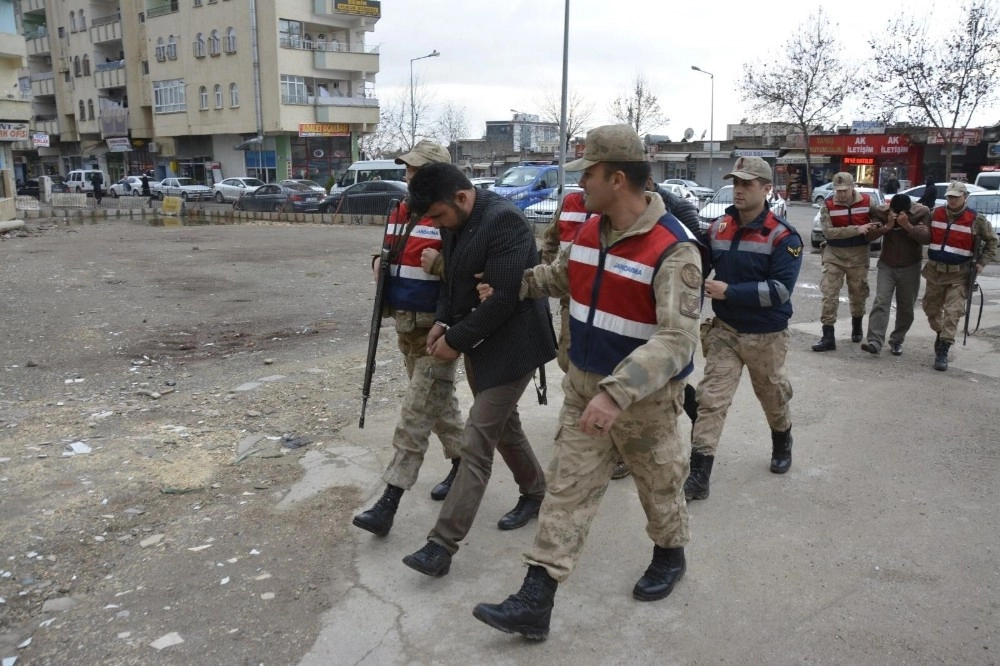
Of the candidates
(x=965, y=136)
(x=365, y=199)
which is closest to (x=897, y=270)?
(x=365, y=199)

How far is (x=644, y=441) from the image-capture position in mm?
3012

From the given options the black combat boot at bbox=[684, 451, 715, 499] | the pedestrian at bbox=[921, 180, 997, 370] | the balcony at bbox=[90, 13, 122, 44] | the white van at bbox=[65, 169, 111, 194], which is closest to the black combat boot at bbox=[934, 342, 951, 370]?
the pedestrian at bbox=[921, 180, 997, 370]

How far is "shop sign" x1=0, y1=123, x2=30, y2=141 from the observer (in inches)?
1256

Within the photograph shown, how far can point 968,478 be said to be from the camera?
4547mm

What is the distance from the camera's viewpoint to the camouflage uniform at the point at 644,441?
2723mm

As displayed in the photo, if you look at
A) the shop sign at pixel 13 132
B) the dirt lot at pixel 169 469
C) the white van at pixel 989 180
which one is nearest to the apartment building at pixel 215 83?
the shop sign at pixel 13 132

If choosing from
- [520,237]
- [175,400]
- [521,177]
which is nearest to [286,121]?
[521,177]

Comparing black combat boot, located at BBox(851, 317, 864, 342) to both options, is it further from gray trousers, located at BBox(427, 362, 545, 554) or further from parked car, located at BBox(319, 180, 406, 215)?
parked car, located at BBox(319, 180, 406, 215)

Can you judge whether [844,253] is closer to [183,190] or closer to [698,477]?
[698,477]

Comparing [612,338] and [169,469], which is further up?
[612,338]

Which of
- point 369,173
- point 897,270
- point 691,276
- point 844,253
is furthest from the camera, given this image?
point 369,173

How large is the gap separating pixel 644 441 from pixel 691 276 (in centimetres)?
66

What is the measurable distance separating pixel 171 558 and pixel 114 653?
72cm

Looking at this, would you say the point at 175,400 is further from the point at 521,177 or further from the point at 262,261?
the point at 521,177
